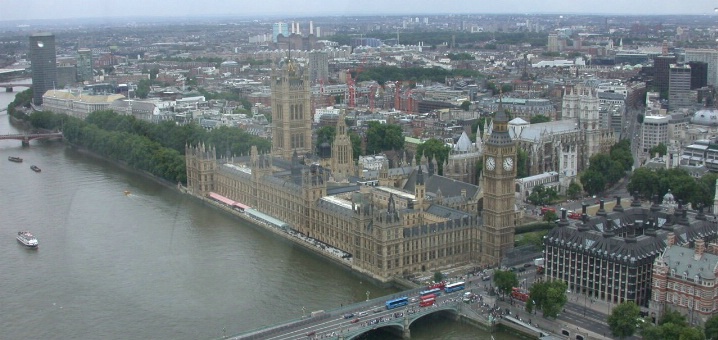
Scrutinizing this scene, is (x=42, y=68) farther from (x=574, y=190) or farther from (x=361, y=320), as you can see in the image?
(x=361, y=320)

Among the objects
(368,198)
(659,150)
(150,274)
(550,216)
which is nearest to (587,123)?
(659,150)

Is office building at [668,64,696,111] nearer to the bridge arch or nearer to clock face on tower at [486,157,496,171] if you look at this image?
clock face on tower at [486,157,496,171]

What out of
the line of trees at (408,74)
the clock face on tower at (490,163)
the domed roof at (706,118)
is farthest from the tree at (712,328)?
the line of trees at (408,74)

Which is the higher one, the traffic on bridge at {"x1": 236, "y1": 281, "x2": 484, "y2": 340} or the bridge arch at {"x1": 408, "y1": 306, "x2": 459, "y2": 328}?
the traffic on bridge at {"x1": 236, "y1": 281, "x2": 484, "y2": 340}

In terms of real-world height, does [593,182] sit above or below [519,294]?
above

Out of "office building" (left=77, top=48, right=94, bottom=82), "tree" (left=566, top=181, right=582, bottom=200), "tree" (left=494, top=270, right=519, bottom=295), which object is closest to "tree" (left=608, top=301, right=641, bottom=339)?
"tree" (left=494, top=270, right=519, bottom=295)

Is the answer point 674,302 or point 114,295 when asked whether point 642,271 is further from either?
point 114,295

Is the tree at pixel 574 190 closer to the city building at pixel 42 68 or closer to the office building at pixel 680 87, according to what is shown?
the office building at pixel 680 87
